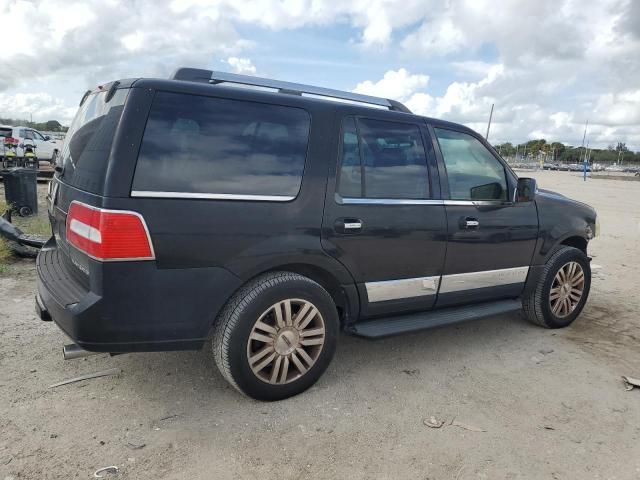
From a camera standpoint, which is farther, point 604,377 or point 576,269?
point 576,269

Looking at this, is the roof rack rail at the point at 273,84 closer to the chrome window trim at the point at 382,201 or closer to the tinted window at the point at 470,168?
the tinted window at the point at 470,168

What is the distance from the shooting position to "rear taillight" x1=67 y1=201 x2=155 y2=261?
8.46ft

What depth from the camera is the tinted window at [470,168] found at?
3.95m

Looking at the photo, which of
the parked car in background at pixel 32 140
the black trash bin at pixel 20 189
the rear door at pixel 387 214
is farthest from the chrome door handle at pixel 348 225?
the parked car in background at pixel 32 140

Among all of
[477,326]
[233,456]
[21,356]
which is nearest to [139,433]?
[233,456]

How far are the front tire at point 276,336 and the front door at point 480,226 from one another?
1.16 metres

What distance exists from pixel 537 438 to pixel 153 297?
2353 millimetres

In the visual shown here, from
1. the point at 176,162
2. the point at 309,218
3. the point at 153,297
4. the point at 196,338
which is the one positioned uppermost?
the point at 176,162

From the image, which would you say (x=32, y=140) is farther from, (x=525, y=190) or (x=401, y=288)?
(x=525, y=190)

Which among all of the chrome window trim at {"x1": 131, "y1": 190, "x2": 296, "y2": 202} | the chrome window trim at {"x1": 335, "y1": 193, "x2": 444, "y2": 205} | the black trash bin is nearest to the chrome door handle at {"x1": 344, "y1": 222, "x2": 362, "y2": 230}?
the chrome window trim at {"x1": 335, "y1": 193, "x2": 444, "y2": 205}

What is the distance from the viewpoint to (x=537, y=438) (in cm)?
295

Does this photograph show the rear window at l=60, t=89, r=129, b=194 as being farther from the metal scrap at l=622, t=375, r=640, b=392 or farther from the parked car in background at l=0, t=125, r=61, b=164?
the parked car in background at l=0, t=125, r=61, b=164

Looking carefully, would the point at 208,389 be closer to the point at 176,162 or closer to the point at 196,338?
the point at 196,338

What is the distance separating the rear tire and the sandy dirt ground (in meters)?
0.39
